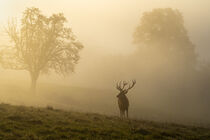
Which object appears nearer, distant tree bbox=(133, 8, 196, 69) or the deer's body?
the deer's body

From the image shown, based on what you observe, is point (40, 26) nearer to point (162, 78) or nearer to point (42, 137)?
point (42, 137)

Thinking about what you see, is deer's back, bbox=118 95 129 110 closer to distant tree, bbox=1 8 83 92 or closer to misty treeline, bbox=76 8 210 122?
distant tree, bbox=1 8 83 92

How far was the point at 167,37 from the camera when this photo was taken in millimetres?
56531

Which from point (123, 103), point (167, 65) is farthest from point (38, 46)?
point (167, 65)

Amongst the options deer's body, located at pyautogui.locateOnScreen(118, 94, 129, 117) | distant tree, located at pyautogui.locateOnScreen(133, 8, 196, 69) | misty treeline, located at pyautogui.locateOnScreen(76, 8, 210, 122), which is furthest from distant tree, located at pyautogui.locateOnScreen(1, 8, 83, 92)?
distant tree, located at pyautogui.locateOnScreen(133, 8, 196, 69)

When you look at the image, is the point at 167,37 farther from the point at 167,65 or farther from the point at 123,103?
the point at 123,103

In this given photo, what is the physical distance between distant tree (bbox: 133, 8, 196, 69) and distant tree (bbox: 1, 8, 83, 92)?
2528 cm

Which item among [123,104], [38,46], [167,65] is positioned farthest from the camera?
[167,65]

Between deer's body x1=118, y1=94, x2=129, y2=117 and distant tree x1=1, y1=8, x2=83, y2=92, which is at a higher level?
distant tree x1=1, y1=8, x2=83, y2=92

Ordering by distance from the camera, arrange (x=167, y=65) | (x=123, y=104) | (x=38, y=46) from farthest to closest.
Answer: (x=167, y=65) → (x=38, y=46) → (x=123, y=104)

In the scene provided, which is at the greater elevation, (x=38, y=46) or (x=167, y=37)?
(x=167, y=37)

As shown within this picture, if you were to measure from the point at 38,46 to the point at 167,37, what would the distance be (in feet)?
105

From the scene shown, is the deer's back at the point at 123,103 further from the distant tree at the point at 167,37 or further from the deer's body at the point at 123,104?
the distant tree at the point at 167,37

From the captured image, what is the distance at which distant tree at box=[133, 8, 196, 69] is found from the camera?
56062 millimetres
